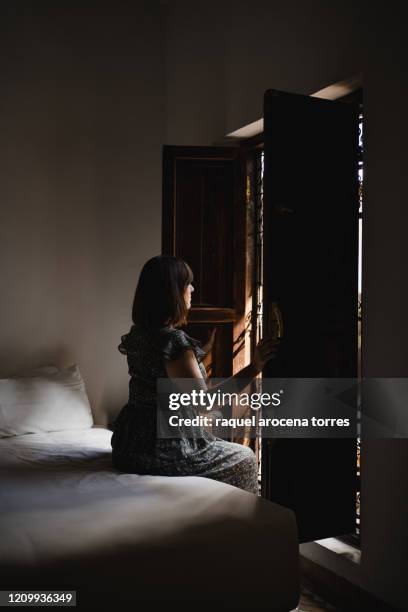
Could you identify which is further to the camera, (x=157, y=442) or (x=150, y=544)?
(x=157, y=442)

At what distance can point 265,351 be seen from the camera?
8.05 feet

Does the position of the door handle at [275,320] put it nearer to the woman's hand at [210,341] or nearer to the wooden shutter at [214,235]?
the wooden shutter at [214,235]

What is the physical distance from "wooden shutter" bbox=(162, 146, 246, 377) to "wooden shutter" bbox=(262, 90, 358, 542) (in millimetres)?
960

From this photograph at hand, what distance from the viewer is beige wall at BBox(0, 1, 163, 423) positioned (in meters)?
→ 3.63

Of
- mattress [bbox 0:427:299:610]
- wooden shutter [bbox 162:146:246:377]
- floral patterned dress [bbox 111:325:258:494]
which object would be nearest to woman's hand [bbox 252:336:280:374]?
floral patterned dress [bbox 111:325:258:494]

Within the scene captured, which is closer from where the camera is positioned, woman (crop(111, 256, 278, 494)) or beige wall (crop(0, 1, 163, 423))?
woman (crop(111, 256, 278, 494))

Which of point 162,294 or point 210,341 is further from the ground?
point 162,294

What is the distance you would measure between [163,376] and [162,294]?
0.33m

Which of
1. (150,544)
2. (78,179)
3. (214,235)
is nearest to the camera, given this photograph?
(150,544)

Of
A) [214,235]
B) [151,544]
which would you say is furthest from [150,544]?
[214,235]

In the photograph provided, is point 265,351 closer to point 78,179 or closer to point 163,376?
point 163,376

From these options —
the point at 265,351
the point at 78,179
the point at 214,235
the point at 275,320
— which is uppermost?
the point at 78,179

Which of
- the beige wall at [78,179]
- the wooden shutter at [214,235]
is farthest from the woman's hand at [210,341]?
the beige wall at [78,179]

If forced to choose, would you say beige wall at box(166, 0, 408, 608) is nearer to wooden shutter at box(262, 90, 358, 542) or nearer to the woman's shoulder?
wooden shutter at box(262, 90, 358, 542)
